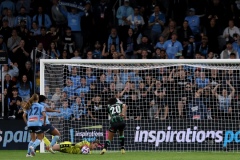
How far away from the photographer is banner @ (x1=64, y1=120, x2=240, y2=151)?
25453 mm

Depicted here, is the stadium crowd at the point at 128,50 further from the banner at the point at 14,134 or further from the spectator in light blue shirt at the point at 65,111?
the banner at the point at 14,134

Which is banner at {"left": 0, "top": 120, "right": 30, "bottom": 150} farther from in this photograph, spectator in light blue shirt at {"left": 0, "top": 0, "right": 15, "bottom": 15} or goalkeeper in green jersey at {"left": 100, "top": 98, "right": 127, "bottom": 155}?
spectator in light blue shirt at {"left": 0, "top": 0, "right": 15, "bottom": 15}

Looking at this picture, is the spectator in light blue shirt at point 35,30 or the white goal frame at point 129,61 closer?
the white goal frame at point 129,61

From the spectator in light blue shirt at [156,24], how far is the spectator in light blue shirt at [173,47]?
1.05 metres

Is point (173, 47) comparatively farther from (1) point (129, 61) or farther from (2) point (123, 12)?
(1) point (129, 61)

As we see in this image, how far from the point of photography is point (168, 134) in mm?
25797

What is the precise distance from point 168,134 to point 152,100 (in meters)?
1.16

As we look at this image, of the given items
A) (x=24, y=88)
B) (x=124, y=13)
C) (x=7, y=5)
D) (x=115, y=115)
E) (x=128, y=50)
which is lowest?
(x=115, y=115)

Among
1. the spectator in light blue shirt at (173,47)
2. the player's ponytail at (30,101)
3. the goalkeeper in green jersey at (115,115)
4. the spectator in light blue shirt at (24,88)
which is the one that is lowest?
the goalkeeper in green jersey at (115,115)

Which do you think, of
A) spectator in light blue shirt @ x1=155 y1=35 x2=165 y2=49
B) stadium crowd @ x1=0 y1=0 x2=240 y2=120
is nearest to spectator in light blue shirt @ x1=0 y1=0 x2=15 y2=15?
stadium crowd @ x1=0 y1=0 x2=240 y2=120

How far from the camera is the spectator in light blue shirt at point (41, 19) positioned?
3083 cm

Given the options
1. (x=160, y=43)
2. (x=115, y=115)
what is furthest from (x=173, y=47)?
(x=115, y=115)

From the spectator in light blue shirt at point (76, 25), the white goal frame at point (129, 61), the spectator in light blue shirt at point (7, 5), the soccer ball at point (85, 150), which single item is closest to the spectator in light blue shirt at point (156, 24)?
the spectator in light blue shirt at point (76, 25)

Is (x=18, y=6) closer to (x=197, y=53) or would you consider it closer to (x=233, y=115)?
(x=197, y=53)
